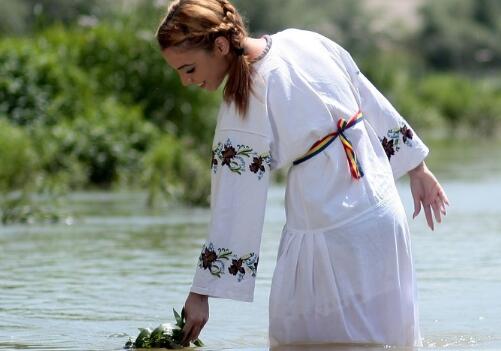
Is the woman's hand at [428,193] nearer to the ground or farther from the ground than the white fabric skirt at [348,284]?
farther from the ground

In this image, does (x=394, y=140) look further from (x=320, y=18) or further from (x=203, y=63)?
(x=320, y=18)

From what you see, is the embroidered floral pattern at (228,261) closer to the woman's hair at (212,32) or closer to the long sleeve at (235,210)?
the long sleeve at (235,210)

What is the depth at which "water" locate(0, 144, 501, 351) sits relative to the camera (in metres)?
6.75

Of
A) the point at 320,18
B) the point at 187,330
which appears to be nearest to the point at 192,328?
the point at 187,330

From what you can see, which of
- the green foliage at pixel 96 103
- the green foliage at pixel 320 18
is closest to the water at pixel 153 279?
the green foliage at pixel 96 103


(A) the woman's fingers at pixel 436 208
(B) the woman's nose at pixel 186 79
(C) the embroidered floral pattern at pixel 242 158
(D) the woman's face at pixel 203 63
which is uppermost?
(D) the woman's face at pixel 203 63

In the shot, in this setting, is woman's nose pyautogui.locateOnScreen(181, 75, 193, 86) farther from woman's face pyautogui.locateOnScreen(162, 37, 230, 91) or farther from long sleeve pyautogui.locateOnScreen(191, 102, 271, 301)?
Answer: long sleeve pyautogui.locateOnScreen(191, 102, 271, 301)

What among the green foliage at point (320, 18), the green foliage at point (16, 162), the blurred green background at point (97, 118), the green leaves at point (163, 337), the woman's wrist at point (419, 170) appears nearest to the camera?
the woman's wrist at point (419, 170)

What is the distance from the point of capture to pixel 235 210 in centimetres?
504

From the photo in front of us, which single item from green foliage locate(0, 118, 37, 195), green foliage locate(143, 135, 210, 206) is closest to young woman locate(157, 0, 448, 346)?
green foliage locate(143, 135, 210, 206)

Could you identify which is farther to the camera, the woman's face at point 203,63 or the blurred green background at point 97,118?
the blurred green background at point 97,118

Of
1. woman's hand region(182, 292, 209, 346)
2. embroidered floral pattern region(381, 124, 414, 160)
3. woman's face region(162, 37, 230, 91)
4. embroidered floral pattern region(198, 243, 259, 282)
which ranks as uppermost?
woman's face region(162, 37, 230, 91)

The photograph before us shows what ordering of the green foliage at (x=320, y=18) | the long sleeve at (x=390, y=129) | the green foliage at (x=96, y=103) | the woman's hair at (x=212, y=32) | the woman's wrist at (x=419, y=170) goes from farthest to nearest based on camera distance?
1. the green foliage at (x=320, y=18)
2. the green foliage at (x=96, y=103)
3. the woman's wrist at (x=419, y=170)
4. the long sleeve at (x=390, y=129)
5. the woman's hair at (x=212, y=32)

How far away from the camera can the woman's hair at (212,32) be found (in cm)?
499
